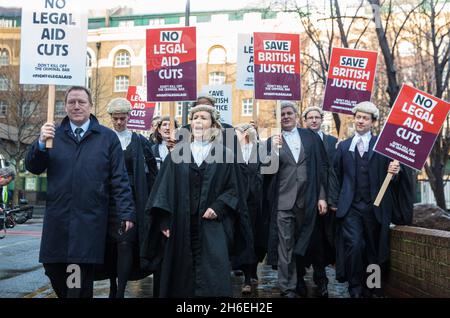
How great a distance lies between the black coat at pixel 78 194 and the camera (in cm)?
500

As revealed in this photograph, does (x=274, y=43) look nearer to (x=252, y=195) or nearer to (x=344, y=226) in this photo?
(x=252, y=195)

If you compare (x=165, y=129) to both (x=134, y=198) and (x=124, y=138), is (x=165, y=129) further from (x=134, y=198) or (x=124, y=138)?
(x=134, y=198)

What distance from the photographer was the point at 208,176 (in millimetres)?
5480

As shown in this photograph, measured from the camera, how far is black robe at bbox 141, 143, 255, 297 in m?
5.32

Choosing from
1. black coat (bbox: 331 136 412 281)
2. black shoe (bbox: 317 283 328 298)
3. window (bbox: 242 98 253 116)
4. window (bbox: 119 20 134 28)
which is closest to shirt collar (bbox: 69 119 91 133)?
black coat (bbox: 331 136 412 281)

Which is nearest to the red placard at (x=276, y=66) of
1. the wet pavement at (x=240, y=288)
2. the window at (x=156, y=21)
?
the wet pavement at (x=240, y=288)

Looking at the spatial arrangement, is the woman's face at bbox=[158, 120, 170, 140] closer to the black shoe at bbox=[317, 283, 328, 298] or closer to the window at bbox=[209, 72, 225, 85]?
the black shoe at bbox=[317, 283, 328, 298]

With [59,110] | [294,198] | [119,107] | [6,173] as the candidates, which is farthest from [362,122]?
[59,110]

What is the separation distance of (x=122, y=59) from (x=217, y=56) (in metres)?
8.65

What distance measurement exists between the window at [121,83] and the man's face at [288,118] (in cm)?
4550

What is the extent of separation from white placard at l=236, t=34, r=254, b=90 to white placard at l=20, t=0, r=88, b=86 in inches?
183

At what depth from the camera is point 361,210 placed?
22.3 feet

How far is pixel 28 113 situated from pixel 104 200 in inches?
1234

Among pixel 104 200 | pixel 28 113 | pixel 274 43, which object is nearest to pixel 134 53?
pixel 28 113
